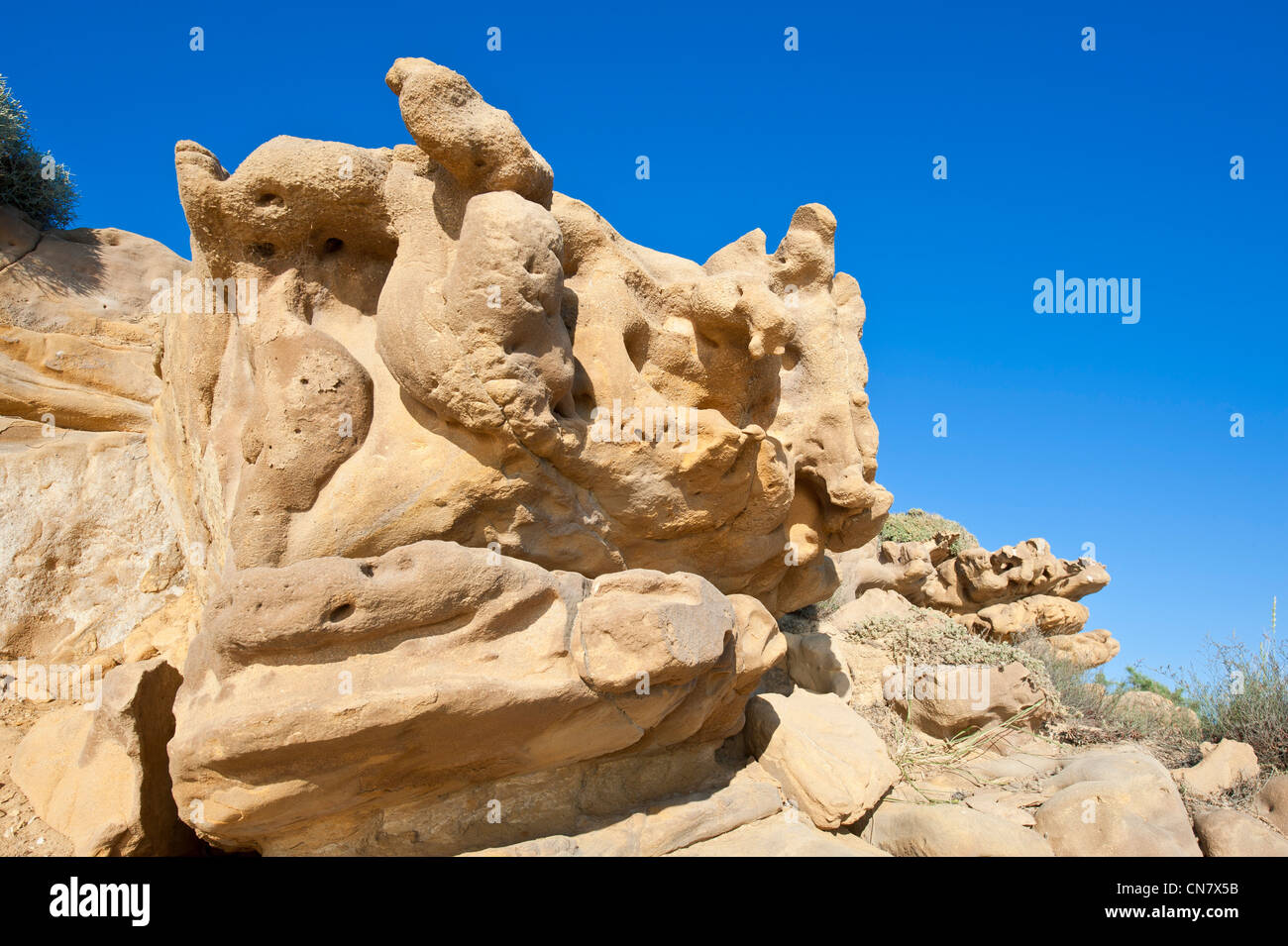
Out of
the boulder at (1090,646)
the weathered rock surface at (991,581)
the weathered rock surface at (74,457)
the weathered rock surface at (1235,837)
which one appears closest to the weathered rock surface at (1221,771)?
the weathered rock surface at (1235,837)

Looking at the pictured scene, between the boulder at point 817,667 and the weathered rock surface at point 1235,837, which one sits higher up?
the boulder at point 817,667

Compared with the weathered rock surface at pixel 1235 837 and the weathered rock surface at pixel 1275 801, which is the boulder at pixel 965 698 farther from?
the weathered rock surface at pixel 1235 837

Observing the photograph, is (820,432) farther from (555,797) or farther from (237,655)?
(237,655)

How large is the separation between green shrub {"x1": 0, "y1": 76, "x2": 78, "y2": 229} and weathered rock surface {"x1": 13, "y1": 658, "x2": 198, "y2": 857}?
4.88 m

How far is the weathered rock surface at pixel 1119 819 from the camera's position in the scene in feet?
14.0

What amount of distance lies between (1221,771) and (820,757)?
315 cm

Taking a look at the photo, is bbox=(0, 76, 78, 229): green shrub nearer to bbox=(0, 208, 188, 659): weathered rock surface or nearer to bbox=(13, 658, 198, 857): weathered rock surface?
bbox=(0, 208, 188, 659): weathered rock surface

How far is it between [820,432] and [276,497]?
2990 mm

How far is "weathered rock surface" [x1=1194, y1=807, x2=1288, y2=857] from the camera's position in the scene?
14.4 ft

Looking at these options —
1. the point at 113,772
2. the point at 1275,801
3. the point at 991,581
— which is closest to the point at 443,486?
the point at 113,772

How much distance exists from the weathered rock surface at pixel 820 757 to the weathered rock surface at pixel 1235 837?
1.63 metres

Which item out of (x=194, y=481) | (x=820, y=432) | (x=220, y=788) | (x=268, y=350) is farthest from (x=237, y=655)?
(x=820, y=432)

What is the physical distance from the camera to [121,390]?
18.4ft

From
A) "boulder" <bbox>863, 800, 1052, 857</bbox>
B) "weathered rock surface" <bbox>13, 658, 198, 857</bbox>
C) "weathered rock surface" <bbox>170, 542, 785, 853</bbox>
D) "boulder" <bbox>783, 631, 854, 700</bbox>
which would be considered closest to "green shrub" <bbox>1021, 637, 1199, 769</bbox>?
"boulder" <bbox>783, 631, 854, 700</bbox>
